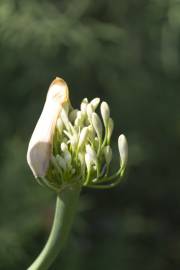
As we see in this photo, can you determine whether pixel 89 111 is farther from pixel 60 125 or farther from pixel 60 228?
pixel 60 228

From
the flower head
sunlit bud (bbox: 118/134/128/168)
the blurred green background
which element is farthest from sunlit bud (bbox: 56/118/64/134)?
the blurred green background

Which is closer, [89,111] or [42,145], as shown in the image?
[42,145]

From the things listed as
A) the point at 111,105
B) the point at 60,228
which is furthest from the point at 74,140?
the point at 111,105

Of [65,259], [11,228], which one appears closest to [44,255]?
[11,228]

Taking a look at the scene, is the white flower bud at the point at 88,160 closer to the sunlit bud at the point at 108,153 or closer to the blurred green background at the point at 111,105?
the sunlit bud at the point at 108,153

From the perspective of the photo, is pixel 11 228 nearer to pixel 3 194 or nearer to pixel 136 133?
pixel 3 194

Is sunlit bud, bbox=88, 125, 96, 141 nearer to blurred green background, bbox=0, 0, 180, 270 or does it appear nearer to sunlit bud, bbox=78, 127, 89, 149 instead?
sunlit bud, bbox=78, 127, 89, 149

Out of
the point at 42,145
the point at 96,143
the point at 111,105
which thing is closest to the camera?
the point at 42,145
